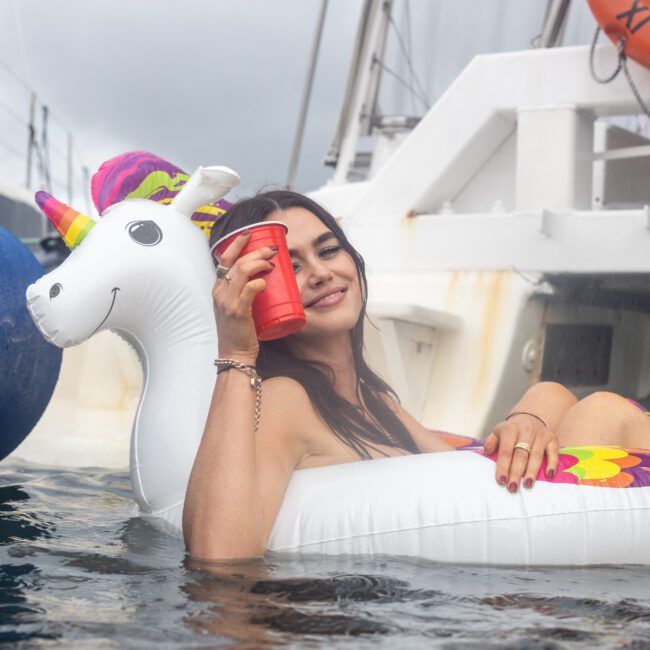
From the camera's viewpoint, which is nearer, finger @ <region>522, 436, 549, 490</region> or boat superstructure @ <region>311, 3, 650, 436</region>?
finger @ <region>522, 436, 549, 490</region>

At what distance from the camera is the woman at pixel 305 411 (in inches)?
97.3

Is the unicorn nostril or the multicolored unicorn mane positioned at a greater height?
the multicolored unicorn mane

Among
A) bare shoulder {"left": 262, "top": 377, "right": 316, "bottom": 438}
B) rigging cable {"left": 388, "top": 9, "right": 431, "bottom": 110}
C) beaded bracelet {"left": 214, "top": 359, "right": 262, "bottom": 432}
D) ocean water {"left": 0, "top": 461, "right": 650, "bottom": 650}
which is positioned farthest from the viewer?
rigging cable {"left": 388, "top": 9, "right": 431, "bottom": 110}

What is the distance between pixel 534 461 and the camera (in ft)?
8.98

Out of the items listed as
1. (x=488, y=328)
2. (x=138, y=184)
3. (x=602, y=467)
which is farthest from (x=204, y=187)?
(x=488, y=328)

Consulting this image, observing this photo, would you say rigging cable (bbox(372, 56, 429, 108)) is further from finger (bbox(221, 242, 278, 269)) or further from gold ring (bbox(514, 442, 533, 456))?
finger (bbox(221, 242, 278, 269))

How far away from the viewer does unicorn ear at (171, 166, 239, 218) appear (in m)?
3.34

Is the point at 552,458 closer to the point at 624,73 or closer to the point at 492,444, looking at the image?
the point at 492,444

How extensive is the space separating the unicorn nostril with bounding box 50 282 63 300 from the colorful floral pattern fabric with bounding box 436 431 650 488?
1.29m

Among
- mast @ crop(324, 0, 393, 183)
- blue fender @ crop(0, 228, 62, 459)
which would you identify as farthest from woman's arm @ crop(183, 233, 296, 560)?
mast @ crop(324, 0, 393, 183)

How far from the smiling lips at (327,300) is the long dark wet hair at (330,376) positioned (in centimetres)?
15

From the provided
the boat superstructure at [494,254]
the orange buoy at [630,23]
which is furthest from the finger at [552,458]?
the orange buoy at [630,23]

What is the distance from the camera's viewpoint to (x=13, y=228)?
11.9 metres

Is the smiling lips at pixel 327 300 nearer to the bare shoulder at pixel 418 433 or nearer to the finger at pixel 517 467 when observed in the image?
the bare shoulder at pixel 418 433
